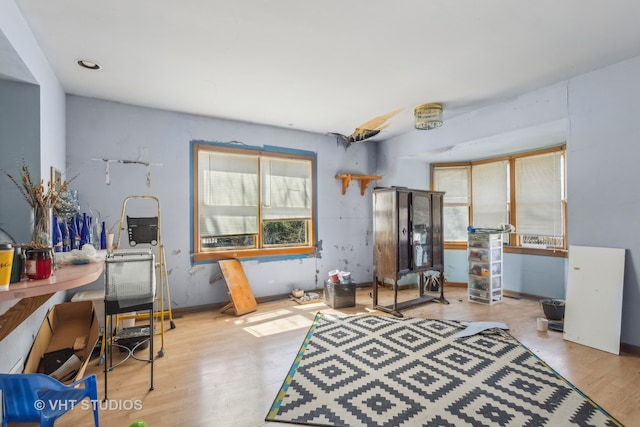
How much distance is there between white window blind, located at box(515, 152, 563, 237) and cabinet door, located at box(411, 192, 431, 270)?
1.61 metres

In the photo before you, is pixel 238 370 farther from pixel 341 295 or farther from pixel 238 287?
pixel 341 295

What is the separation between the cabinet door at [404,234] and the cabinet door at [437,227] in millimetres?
553

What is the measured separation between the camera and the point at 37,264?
5.19 ft

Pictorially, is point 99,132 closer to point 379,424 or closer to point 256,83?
point 256,83

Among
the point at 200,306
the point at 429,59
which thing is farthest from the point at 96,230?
the point at 429,59

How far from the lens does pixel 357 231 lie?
18.5ft

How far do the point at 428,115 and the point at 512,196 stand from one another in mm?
2283

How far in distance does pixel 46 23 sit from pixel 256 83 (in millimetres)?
1658

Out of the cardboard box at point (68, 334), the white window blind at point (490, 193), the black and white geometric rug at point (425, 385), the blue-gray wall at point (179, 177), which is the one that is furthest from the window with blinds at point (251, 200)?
the white window blind at point (490, 193)

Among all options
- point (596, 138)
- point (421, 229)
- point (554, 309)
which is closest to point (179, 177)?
point (421, 229)

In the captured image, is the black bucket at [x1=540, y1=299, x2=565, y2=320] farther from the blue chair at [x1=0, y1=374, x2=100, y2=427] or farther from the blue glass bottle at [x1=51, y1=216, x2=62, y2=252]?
the blue glass bottle at [x1=51, y1=216, x2=62, y2=252]

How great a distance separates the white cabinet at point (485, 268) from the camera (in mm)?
4535

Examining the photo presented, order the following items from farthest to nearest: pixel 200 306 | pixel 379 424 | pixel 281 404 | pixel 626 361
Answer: pixel 200 306
pixel 626 361
pixel 281 404
pixel 379 424

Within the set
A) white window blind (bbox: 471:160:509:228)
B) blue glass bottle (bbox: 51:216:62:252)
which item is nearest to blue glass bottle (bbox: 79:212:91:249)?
blue glass bottle (bbox: 51:216:62:252)
